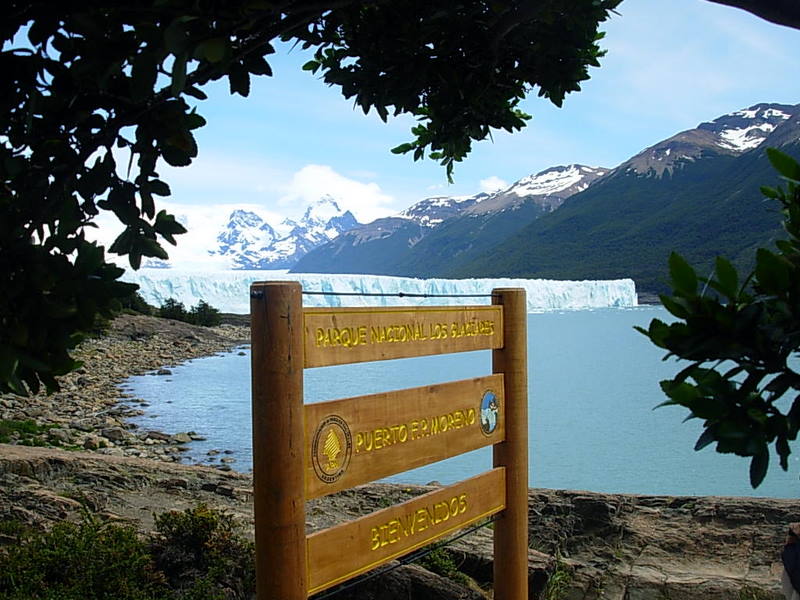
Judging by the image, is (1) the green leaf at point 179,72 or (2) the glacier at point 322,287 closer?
(1) the green leaf at point 179,72

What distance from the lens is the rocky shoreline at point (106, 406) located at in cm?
898

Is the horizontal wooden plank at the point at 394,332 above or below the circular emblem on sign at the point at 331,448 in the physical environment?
above

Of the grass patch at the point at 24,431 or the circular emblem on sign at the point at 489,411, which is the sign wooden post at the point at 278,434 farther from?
the grass patch at the point at 24,431

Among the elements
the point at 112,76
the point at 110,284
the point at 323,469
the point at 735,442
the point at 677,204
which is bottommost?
the point at 323,469

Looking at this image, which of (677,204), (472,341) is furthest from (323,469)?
(677,204)

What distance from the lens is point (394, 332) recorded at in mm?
3082

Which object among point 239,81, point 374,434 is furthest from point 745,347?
point 374,434

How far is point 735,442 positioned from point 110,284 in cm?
136

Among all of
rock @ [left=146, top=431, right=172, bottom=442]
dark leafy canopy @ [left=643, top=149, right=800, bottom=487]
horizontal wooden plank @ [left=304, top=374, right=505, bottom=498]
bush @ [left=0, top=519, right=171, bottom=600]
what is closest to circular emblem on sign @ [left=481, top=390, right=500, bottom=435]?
horizontal wooden plank @ [left=304, top=374, right=505, bottom=498]

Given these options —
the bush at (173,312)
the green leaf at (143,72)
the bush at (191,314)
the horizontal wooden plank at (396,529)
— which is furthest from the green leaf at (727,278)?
the bush at (191,314)

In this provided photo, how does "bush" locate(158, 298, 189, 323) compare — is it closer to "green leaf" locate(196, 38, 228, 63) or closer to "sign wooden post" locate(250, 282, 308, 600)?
"sign wooden post" locate(250, 282, 308, 600)

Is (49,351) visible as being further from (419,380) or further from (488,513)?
(419,380)

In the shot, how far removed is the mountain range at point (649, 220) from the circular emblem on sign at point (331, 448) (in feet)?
212

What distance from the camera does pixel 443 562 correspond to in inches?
163
